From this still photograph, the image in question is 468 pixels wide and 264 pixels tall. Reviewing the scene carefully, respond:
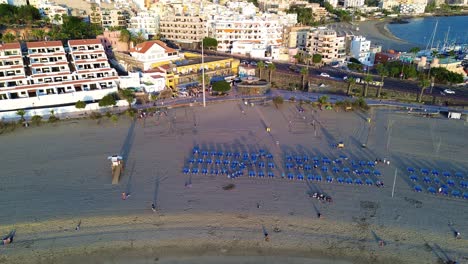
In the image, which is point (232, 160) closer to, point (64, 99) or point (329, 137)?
point (329, 137)

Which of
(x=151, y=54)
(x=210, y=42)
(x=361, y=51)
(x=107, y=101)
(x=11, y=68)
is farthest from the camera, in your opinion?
(x=210, y=42)

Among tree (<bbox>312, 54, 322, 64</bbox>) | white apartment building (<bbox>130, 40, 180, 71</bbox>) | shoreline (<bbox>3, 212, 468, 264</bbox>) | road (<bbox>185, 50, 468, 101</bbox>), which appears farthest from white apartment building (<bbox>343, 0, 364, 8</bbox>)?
shoreline (<bbox>3, 212, 468, 264</bbox>)

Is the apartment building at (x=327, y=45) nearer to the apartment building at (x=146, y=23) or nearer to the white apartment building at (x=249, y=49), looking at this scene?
the white apartment building at (x=249, y=49)

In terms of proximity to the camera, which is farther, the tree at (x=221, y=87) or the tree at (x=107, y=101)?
the tree at (x=221, y=87)

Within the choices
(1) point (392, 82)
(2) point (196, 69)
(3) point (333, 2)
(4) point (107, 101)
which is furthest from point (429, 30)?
(4) point (107, 101)

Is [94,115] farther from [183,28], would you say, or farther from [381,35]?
[381,35]

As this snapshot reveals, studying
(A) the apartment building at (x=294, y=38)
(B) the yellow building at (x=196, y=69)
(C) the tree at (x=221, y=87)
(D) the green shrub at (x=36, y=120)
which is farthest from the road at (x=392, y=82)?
(D) the green shrub at (x=36, y=120)
